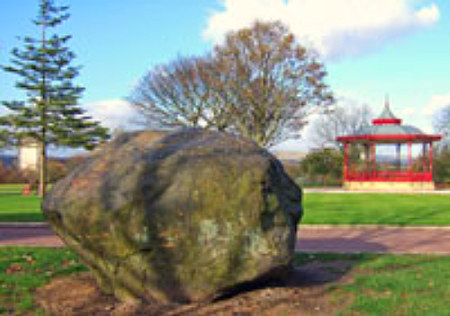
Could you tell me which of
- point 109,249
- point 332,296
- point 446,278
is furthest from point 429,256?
point 109,249

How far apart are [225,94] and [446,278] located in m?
27.2

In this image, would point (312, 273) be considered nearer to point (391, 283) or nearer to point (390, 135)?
point (391, 283)

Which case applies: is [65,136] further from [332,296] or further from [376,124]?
[332,296]

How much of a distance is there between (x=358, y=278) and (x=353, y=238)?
4326 mm

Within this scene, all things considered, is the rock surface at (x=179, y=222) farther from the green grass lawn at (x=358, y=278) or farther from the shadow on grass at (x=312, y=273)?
the green grass lawn at (x=358, y=278)

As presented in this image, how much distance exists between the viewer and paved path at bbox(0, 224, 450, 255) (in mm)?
9156

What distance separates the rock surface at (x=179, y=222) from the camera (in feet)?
16.1

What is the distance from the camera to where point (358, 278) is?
6348mm

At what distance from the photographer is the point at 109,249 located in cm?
497

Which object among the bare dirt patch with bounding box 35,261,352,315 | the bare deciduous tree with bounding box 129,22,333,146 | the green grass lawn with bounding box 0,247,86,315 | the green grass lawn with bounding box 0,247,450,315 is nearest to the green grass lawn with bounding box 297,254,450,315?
the green grass lawn with bounding box 0,247,450,315

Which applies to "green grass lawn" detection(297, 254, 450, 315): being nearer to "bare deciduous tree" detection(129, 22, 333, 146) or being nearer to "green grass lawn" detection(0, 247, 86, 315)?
"green grass lawn" detection(0, 247, 86, 315)

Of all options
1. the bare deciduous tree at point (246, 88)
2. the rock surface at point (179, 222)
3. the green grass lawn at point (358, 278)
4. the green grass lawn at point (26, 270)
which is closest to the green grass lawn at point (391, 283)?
the green grass lawn at point (358, 278)

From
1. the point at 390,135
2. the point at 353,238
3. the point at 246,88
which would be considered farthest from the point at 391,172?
the point at 353,238

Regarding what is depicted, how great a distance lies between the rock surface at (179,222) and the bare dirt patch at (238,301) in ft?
0.65
